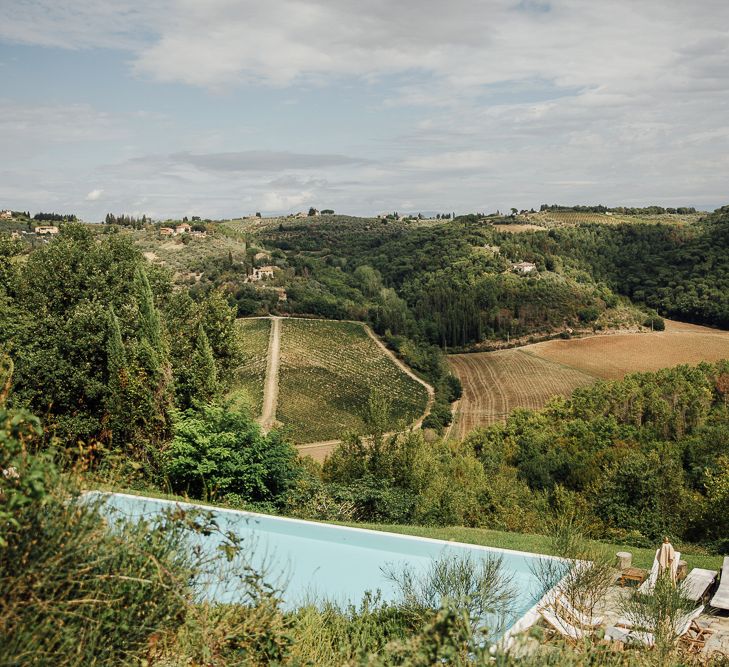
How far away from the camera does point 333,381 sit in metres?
60.1

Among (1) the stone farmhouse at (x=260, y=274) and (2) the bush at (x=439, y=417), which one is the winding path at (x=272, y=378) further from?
(2) the bush at (x=439, y=417)

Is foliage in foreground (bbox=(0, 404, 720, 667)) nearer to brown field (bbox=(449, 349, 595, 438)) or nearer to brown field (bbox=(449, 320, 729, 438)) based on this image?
brown field (bbox=(449, 349, 595, 438))

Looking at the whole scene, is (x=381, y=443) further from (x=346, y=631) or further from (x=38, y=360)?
(x=346, y=631)

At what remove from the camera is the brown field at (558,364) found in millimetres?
57656

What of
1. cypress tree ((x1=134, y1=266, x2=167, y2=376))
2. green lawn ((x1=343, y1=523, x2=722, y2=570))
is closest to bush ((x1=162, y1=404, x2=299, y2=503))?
green lawn ((x1=343, y1=523, x2=722, y2=570))

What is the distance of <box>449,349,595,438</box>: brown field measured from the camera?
55938 millimetres

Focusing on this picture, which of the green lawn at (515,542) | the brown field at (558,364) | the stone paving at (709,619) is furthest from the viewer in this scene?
the brown field at (558,364)

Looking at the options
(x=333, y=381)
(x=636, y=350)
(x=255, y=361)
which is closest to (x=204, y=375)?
A: (x=333, y=381)

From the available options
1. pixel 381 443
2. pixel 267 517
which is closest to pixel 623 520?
pixel 381 443

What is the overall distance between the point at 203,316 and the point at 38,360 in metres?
5.21

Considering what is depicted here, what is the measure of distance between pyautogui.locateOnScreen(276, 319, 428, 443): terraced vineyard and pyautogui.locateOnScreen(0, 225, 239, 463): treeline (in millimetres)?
29171

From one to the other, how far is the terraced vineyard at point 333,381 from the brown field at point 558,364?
249 inches

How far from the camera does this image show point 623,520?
19109 mm

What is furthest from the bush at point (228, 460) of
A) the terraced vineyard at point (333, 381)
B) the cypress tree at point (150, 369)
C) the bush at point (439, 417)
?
the bush at point (439, 417)
